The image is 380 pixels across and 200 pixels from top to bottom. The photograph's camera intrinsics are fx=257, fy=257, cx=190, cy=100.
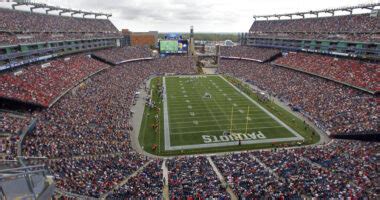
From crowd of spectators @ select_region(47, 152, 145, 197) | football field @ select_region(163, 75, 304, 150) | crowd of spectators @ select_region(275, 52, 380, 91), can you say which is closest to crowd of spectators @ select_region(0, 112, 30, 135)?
crowd of spectators @ select_region(47, 152, 145, 197)

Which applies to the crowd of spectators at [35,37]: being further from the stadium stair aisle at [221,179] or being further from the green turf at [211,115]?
the stadium stair aisle at [221,179]

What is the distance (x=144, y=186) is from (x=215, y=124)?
642 inches

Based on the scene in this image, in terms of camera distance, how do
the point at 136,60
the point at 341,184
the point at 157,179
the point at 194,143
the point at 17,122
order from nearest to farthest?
1. the point at 341,184
2. the point at 157,179
3. the point at 17,122
4. the point at 194,143
5. the point at 136,60

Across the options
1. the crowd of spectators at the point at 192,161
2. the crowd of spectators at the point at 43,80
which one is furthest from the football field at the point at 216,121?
the crowd of spectators at the point at 43,80

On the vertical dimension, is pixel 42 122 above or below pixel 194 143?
above

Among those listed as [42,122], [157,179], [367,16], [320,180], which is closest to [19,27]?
[42,122]

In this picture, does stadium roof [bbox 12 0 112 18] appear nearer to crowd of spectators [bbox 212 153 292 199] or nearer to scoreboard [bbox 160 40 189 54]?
scoreboard [bbox 160 40 189 54]

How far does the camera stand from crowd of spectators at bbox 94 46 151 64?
6081 centimetres

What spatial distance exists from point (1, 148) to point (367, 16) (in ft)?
189

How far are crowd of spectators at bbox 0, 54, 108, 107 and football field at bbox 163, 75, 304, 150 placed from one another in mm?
13810

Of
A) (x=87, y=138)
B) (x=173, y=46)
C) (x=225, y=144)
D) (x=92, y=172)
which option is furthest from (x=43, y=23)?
(x=225, y=144)

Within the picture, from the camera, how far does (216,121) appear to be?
32781 millimetres

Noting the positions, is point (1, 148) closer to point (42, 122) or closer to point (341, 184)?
point (42, 122)

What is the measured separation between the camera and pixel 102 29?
70.1 m
